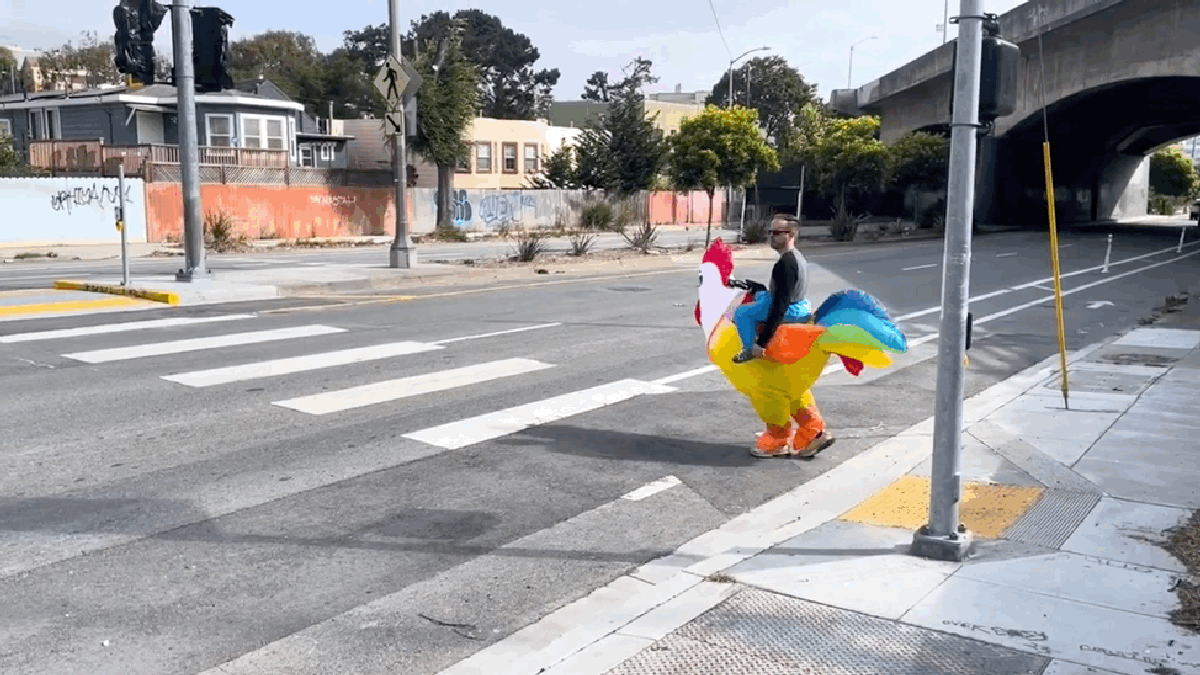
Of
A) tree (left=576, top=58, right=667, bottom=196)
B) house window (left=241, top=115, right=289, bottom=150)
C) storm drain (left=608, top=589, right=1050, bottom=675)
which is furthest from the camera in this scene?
tree (left=576, top=58, right=667, bottom=196)

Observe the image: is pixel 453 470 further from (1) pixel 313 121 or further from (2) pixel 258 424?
(1) pixel 313 121

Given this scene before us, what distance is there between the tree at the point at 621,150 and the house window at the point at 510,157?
239 inches

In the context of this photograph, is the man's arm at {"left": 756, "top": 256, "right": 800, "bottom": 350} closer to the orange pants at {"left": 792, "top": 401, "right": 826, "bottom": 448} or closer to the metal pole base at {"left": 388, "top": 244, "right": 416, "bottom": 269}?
the orange pants at {"left": 792, "top": 401, "right": 826, "bottom": 448}

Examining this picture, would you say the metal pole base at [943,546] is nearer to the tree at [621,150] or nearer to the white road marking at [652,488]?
the white road marking at [652,488]

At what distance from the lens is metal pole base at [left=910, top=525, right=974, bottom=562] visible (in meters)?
5.82

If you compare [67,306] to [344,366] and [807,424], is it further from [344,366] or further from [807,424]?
[807,424]

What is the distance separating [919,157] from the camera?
158ft

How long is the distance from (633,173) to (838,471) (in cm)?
4786

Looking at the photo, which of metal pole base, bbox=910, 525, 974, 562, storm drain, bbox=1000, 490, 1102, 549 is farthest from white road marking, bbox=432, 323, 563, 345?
metal pole base, bbox=910, 525, 974, 562

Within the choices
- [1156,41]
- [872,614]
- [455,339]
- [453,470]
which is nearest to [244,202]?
[455,339]

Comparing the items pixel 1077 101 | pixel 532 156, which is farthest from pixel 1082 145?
pixel 532 156

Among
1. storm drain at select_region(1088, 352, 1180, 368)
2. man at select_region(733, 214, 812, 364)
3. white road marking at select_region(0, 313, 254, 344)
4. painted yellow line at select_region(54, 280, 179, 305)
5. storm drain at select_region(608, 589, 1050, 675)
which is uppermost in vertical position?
man at select_region(733, 214, 812, 364)

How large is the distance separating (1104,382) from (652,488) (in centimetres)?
614

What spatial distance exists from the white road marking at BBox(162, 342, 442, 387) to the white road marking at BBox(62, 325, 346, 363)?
1.18 metres
